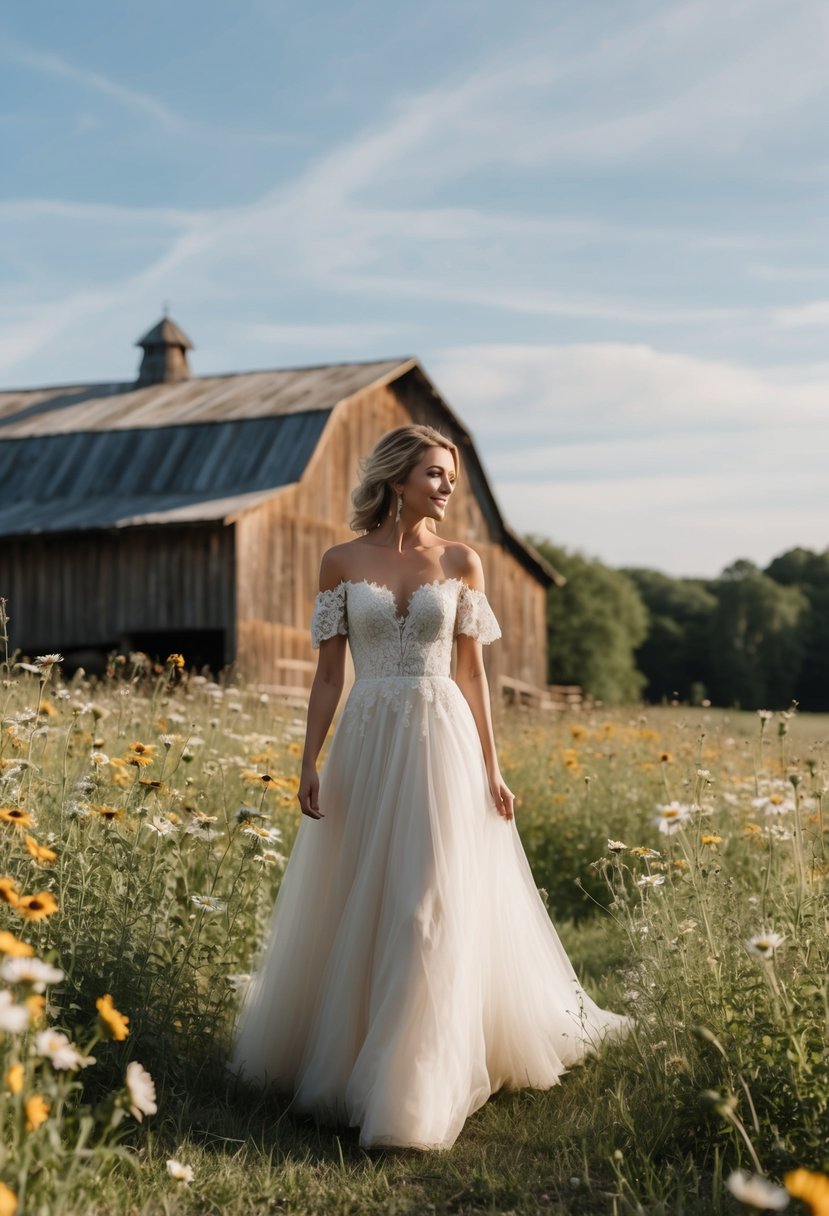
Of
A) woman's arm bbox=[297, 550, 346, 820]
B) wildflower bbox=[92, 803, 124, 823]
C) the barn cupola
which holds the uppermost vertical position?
the barn cupola

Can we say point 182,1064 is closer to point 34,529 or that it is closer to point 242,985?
point 242,985

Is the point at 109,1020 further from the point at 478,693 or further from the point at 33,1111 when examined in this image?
the point at 478,693

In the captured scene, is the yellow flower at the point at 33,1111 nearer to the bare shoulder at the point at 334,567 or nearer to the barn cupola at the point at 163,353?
the bare shoulder at the point at 334,567

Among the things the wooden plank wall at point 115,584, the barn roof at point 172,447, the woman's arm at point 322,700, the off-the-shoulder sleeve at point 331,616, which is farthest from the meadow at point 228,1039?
the barn roof at point 172,447

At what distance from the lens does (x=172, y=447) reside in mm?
22500

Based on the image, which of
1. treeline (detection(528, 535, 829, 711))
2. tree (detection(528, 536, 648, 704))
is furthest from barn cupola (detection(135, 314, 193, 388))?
tree (detection(528, 536, 648, 704))

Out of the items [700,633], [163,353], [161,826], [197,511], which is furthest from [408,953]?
[700,633]

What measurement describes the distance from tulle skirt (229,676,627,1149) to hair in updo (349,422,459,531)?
681mm

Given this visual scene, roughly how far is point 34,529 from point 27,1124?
19161 millimetres

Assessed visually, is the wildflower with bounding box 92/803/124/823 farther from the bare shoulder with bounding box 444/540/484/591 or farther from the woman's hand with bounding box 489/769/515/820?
the bare shoulder with bounding box 444/540/484/591

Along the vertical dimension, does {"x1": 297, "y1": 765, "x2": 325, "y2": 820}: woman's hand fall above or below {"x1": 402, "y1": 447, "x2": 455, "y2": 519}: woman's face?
below

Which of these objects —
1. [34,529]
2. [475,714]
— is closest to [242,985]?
[475,714]

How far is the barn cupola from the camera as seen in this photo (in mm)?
29156

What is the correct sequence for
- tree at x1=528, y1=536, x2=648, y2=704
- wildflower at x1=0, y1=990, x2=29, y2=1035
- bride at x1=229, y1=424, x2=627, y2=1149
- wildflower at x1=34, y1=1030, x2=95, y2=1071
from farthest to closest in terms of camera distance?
tree at x1=528, y1=536, x2=648, y2=704 → bride at x1=229, y1=424, x2=627, y2=1149 → wildflower at x1=34, y1=1030, x2=95, y2=1071 → wildflower at x1=0, y1=990, x2=29, y2=1035
